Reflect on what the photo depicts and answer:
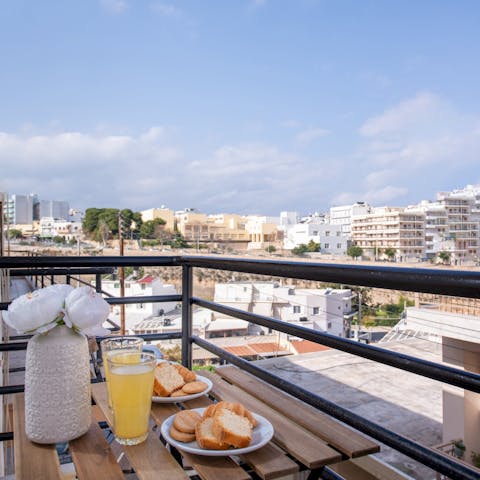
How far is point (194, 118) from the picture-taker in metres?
51.4

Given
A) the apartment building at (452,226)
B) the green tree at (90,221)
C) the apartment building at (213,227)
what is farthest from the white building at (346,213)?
the green tree at (90,221)

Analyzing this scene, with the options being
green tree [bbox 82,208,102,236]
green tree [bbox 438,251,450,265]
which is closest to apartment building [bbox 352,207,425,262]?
green tree [bbox 438,251,450,265]

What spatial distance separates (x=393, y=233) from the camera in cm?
3953

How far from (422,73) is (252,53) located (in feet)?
94.5

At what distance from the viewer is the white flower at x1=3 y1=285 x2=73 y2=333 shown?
2.34ft

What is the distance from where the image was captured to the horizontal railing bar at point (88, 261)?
1295 mm

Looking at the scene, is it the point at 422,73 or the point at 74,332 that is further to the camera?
the point at 422,73

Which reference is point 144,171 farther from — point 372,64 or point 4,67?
A: point 4,67

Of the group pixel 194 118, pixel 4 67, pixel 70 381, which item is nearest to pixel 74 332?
pixel 70 381

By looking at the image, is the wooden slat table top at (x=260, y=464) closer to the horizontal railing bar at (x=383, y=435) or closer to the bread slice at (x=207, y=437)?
the bread slice at (x=207, y=437)

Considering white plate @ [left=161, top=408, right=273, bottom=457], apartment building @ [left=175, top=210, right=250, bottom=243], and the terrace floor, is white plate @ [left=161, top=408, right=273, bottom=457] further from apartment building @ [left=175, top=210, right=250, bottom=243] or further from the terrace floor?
apartment building @ [left=175, top=210, right=250, bottom=243]

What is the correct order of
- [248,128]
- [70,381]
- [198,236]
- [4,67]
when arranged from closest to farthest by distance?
1. [70,381]
2. [4,67]
3. [198,236]
4. [248,128]

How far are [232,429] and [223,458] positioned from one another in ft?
0.14

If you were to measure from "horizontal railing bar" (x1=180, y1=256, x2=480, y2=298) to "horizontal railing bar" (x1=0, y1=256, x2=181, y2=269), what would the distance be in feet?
1.54
